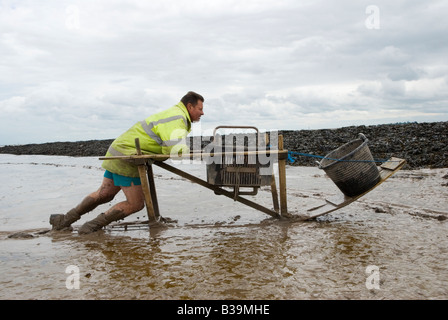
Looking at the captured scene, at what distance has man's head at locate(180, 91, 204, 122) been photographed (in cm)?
502

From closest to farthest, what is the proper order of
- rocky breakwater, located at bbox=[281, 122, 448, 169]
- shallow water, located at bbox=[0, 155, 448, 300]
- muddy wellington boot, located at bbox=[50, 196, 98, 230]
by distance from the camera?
1. shallow water, located at bbox=[0, 155, 448, 300]
2. muddy wellington boot, located at bbox=[50, 196, 98, 230]
3. rocky breakwater, located at bbox=[281, 122, 448, 169]

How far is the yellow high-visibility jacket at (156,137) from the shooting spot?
468cm

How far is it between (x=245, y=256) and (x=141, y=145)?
208 cm

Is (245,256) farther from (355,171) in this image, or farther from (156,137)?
(355,171)

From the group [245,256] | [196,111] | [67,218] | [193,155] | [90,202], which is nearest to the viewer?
[245,256]

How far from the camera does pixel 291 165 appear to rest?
14586 millimetres

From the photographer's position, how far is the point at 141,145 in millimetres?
4988

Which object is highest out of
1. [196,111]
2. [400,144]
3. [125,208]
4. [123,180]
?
[196,111]

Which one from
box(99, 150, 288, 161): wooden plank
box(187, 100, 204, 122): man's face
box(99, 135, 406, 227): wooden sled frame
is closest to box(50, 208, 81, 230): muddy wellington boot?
box(99, 135, 406, 227): wooden sled frame

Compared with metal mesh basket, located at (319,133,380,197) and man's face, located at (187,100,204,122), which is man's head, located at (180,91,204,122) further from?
metal mesh basket, located at (319,133,380,197)

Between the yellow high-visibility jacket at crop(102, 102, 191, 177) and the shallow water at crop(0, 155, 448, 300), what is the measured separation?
39.5 inches

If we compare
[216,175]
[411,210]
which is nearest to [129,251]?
[216,175]

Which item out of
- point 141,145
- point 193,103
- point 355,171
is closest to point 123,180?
point 141,145
